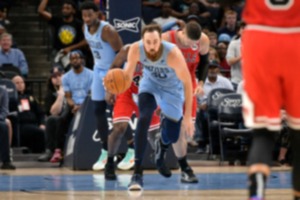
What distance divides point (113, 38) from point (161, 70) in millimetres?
2687

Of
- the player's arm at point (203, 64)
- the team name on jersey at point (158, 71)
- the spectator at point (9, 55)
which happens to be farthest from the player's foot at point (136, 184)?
the spectator at point (9, 55)

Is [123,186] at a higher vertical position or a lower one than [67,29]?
lower

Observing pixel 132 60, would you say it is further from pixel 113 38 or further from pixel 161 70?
pixel 113 38

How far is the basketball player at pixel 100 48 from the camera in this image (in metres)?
14.2

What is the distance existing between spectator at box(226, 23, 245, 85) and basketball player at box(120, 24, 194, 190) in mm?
6199

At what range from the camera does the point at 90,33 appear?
14422 mm

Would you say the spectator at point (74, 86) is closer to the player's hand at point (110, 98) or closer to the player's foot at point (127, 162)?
the player's foot at point (127, 162)

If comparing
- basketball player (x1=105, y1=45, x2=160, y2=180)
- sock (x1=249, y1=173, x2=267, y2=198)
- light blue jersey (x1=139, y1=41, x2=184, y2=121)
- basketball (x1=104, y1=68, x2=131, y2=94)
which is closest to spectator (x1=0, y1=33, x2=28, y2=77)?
basketball player (x1=105, y1=45, x2=160, y2=180)

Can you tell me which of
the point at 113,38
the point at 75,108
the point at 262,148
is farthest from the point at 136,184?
the point at 75,108

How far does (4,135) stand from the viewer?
15969mm

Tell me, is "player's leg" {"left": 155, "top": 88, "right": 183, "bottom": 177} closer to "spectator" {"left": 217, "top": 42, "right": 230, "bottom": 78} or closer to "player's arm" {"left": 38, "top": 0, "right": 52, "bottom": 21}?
"spectator" {"left": 217, "top": 42, "right": 230, "bottom": 78}

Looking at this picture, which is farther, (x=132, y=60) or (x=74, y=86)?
(x=74, y=86)

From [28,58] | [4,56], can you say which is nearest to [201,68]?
[4,56]

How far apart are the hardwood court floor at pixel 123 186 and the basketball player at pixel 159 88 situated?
0.51 meters
